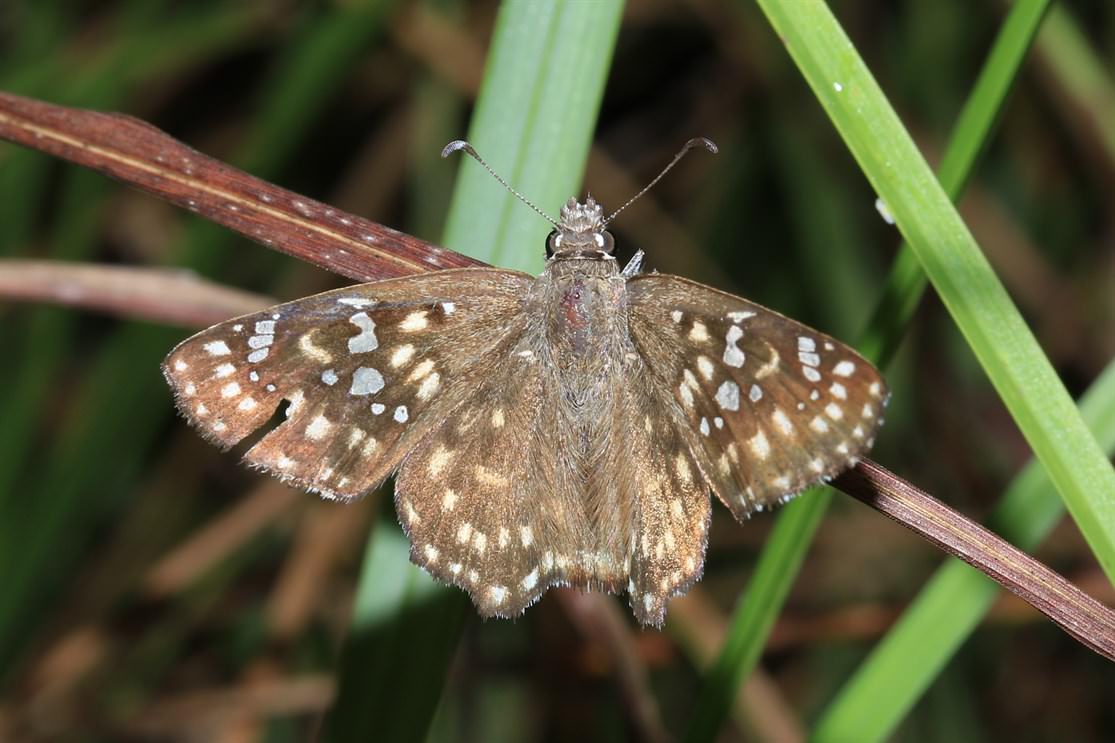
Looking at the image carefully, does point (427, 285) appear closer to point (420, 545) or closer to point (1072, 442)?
point (420, 545)

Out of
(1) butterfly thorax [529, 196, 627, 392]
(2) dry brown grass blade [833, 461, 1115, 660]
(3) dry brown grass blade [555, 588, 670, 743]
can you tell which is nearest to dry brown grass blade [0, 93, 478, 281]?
(1) butterfly thorax [529, 196, 627, 392]

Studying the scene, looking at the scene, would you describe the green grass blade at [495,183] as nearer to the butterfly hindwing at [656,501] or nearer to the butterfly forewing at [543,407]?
the butterfly forewing at [543,407]

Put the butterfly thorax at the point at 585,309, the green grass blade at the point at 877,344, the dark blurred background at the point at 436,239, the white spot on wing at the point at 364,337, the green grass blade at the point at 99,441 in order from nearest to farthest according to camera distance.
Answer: the green grass blade at the point at 877,344 → the white spot on wing at the point at 364,337 → the butterfly thorax at the point at 585,309 → the green grass blade at the point at 99,441 → the dark blurred background at the point at 436,239

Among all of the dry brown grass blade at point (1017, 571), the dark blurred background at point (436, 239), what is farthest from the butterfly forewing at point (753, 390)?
the dark blurred background at point (436, 239)

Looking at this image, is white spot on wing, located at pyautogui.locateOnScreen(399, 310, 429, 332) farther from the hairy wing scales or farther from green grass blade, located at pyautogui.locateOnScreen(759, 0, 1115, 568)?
green grass blade, located at pyautogui.locateOnScreen(759, 0, 1115, 568)

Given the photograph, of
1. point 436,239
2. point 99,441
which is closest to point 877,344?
point 99,441

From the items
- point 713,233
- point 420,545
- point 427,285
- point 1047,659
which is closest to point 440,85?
point 713,233

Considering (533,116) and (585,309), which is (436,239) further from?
(533,116)
